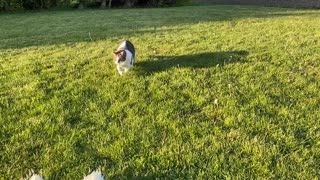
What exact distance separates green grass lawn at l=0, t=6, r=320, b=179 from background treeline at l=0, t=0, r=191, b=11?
11902 millimetres

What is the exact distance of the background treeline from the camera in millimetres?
16297

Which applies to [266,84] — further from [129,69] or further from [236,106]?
[129,69]

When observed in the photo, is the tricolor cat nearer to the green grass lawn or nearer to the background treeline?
the green grass lawn

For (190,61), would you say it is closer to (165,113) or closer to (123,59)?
(123,59)

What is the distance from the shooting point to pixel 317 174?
8.11 feet

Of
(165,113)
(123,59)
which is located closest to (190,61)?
(123,59)

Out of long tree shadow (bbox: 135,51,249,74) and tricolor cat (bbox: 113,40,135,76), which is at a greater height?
tricolor cat (bbox: 113,40,135,76)

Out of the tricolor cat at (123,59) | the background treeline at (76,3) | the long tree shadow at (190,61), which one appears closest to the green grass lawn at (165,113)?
the long tree shadow at (190,61)

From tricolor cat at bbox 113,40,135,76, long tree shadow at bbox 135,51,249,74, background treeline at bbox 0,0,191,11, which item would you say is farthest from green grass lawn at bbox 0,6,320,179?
background treeline at bbox 0,0,191,11

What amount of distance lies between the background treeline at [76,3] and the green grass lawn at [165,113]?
11902mm

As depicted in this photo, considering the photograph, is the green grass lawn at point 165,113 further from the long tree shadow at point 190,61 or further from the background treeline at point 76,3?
the background treeline at point 76,3

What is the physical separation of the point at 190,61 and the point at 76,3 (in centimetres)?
1427

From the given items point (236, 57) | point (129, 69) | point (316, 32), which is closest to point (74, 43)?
point (129, 69)

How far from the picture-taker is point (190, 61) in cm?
502
